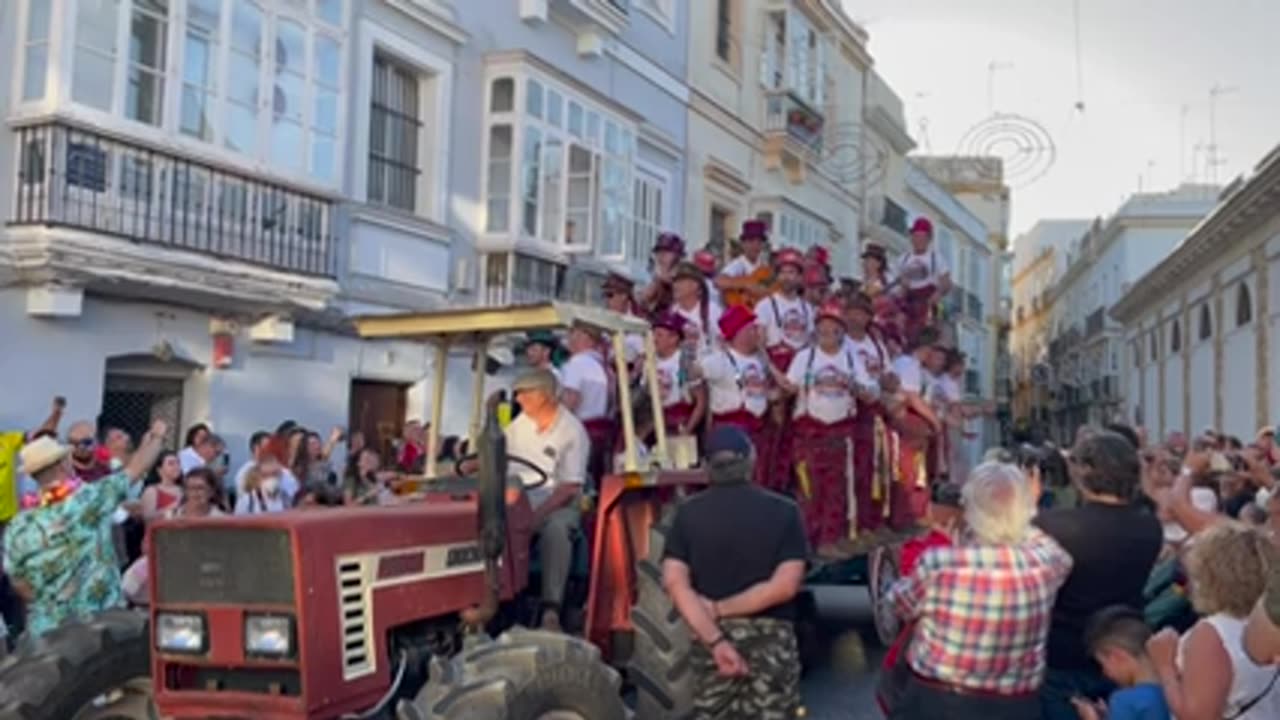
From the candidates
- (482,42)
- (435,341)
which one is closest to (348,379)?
(482,42)

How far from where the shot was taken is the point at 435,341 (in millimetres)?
6809

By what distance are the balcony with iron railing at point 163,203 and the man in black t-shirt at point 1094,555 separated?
8.17 meters

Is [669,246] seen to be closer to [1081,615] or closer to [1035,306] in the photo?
[1081,615]

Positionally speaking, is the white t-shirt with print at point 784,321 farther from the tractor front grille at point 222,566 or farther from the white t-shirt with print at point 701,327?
the tractor front grille at point 222,566

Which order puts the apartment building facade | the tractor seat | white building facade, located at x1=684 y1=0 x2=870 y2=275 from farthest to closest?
1. the apartment building facade
2. white building facade, located at x1=684 y1=0 x2=870 y2=275
3. the tractor seat

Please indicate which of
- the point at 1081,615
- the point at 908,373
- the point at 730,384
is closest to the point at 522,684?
the point at 1081,615

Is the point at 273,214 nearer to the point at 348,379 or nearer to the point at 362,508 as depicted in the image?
the point at 348,379

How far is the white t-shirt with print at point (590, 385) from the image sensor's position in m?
7.90

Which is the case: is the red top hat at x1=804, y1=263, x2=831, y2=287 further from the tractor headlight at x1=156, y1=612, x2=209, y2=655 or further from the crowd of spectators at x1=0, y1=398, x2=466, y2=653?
the tractor headlight at x1=156, y1=612, x2=209, y2=655

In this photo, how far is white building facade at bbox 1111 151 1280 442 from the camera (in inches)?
897

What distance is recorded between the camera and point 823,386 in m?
9.29

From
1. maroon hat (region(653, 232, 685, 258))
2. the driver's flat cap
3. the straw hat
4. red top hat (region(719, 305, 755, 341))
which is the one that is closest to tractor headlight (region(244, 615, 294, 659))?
the driver's flat cap

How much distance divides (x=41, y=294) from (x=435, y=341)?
16.6 feet

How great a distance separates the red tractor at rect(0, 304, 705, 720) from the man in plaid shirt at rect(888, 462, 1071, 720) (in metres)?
1.49
